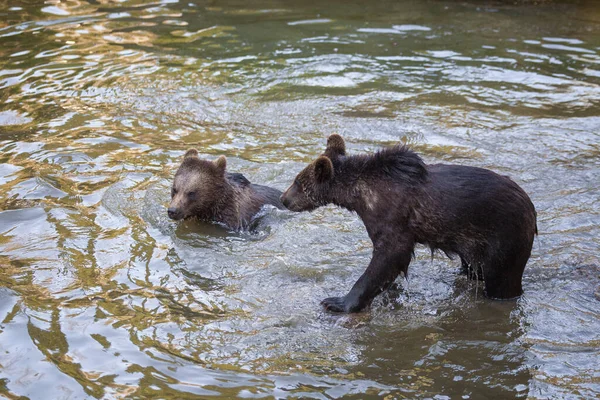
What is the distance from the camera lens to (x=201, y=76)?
50.1 ft

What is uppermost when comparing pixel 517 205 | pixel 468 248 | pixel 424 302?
pixel 517 205

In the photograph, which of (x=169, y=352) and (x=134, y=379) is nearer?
(x=134, y=379)

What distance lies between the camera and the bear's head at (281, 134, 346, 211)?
791cm

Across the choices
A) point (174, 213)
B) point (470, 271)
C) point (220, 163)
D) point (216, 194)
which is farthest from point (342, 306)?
point (220, 163)

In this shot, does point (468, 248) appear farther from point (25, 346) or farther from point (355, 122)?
point (355, 122)

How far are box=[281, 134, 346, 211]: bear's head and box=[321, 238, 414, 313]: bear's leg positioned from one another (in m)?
0.98

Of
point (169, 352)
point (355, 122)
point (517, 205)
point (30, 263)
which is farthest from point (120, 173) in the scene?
point (517, 205)

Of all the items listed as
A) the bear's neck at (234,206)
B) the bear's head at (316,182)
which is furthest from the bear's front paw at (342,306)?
the bear's neck at (234,206)

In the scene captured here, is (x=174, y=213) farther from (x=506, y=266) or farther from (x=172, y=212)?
(x=506, y=266)

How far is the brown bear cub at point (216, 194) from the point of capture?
9.85 m

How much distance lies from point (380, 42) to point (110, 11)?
7.56 meters

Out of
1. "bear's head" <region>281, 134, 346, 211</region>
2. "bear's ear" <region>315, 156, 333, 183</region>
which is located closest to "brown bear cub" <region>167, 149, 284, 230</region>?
"bear's head" <region>281, 134, 346, 211</region>

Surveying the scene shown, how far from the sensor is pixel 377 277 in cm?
734

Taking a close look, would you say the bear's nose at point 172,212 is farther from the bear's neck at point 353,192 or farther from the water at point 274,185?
the bear's neck at point 353,192
